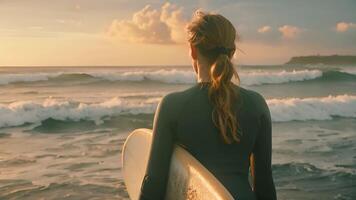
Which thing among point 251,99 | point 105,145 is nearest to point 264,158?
point 251,99

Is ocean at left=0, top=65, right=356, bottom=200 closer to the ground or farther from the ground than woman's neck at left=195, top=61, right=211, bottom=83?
closer to the ground

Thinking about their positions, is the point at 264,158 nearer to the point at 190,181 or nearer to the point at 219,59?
the point at 190,181

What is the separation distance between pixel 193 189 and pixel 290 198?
374cm

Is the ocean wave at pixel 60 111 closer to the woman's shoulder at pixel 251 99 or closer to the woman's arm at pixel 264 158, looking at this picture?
the woman's arm at pixel 264 158

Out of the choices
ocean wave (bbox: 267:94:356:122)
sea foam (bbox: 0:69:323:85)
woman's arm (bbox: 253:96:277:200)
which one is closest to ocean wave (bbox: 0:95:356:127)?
ocean wave (bbox: 267:94:356:122)

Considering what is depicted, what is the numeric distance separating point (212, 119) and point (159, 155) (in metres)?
0.23

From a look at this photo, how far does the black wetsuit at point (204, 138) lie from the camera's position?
169 cm

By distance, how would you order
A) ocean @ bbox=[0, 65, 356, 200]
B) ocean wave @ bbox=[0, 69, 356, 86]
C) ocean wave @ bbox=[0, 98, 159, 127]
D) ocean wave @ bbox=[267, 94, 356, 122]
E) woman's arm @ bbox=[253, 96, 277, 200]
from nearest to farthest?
woman's arm @ bbox=[253, 96, 277, 200] < ocean @ bbox=[0, 65, 356, 200] < ocean wave @ bbox=[0, 98, 159, 127] < ocean wave @ bbox=[267, 94, 356, 122] < ocean wave @ bbox=[0, 69, 356, 86]

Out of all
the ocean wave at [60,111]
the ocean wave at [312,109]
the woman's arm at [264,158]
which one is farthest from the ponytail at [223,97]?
the ocean wave at [312,109]

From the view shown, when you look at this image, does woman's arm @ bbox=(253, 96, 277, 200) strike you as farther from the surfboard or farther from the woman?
the surfboard

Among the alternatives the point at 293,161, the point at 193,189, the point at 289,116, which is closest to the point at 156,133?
the point at 193,189

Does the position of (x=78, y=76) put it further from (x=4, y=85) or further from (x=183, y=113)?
(x=183, y=113)

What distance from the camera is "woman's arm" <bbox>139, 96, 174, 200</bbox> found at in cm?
169

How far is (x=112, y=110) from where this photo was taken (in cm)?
1397
